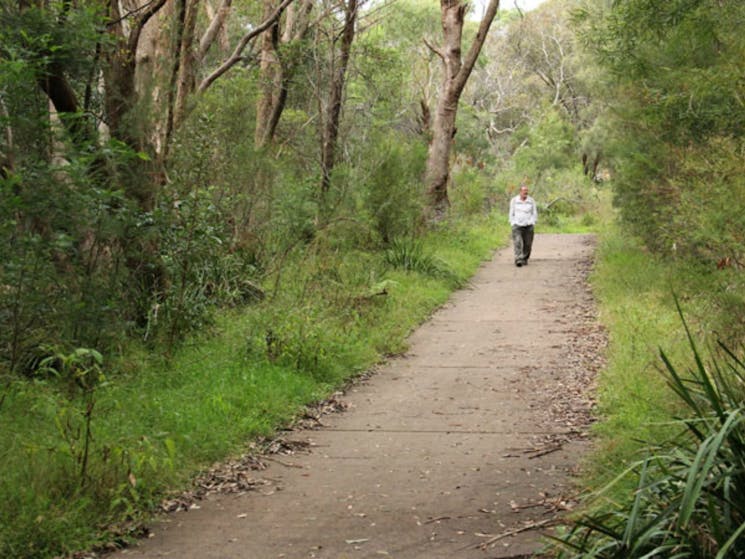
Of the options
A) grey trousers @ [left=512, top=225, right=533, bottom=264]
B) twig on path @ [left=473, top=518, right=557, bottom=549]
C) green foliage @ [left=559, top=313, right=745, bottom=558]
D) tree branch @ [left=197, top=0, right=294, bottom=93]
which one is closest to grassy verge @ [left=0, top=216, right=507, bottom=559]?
twig on path @ [left=473, top=518, right=557, bottom=549]

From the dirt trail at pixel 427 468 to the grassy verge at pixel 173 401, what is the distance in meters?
0.33

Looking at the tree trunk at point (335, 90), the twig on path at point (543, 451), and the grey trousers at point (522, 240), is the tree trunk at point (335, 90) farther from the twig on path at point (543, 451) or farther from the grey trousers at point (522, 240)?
the twig on path at point (543, 451)

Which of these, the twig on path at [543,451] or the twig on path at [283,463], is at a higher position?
the twig on path at [543,451]

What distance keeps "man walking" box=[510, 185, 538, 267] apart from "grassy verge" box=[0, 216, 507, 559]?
5.64 m

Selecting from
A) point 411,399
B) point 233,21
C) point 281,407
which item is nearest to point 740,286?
point 411,399

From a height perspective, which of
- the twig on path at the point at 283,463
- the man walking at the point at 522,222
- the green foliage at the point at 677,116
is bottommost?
the twig on path at the point at 283,463

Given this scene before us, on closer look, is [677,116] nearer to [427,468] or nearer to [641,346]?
[641,346]

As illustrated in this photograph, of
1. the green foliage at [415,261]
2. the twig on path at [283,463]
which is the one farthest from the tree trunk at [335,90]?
the twig on path at [283,463]

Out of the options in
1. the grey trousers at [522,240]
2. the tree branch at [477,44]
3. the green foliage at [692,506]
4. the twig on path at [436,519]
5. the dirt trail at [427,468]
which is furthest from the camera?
the tree branch at [477,44]

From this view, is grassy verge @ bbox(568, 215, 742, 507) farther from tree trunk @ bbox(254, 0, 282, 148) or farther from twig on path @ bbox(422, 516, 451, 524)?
tree trunk @ bbox(254, 0, 282, 148)

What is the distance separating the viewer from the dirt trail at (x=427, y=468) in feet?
18.4

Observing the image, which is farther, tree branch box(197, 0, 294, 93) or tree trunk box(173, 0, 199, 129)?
tree branch box(197, 0, 294, 93)

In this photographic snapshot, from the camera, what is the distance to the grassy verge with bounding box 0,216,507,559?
5723 mm

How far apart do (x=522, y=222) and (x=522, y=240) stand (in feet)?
1.85
